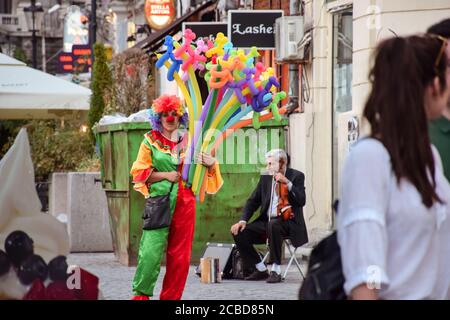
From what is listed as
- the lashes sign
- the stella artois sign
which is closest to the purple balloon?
the lashes sign

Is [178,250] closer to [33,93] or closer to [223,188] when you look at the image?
[223,188]

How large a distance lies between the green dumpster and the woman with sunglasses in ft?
41.3

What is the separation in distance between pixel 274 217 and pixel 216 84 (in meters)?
3.05

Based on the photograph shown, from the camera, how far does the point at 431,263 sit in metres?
4.25

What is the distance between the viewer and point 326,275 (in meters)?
4.28

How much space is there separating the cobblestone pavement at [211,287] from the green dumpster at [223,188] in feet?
1.40

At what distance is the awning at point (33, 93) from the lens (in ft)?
57.0

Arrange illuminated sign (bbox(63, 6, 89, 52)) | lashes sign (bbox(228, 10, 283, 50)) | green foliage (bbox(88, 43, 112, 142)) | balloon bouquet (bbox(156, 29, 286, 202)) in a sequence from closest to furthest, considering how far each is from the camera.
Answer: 1. balloon bouquet (bbox(156, 29, 286, 202))
2. lashes sign (bbox(228, 10, 283, 50))
3. green foliage (bbox(88, 43, 112, 142))
4. illuminated sign (bbox(63, 6, 89, 52))

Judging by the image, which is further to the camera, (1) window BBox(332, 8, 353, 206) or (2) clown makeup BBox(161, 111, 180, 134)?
(1) window BBox(332, 8, 353, 206)

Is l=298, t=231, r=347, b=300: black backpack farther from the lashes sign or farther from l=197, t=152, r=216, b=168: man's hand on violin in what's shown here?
the lashes sign

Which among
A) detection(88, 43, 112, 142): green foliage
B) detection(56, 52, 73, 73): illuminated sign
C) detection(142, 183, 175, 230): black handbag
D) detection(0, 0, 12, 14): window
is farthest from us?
detection(0, 0, 12, 14): window

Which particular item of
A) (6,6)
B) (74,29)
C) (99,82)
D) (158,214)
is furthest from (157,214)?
(6,6)

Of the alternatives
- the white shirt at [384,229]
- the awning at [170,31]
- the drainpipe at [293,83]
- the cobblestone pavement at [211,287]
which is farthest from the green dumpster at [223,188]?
the awning at [170,31]

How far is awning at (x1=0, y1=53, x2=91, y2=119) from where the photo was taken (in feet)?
57.0
